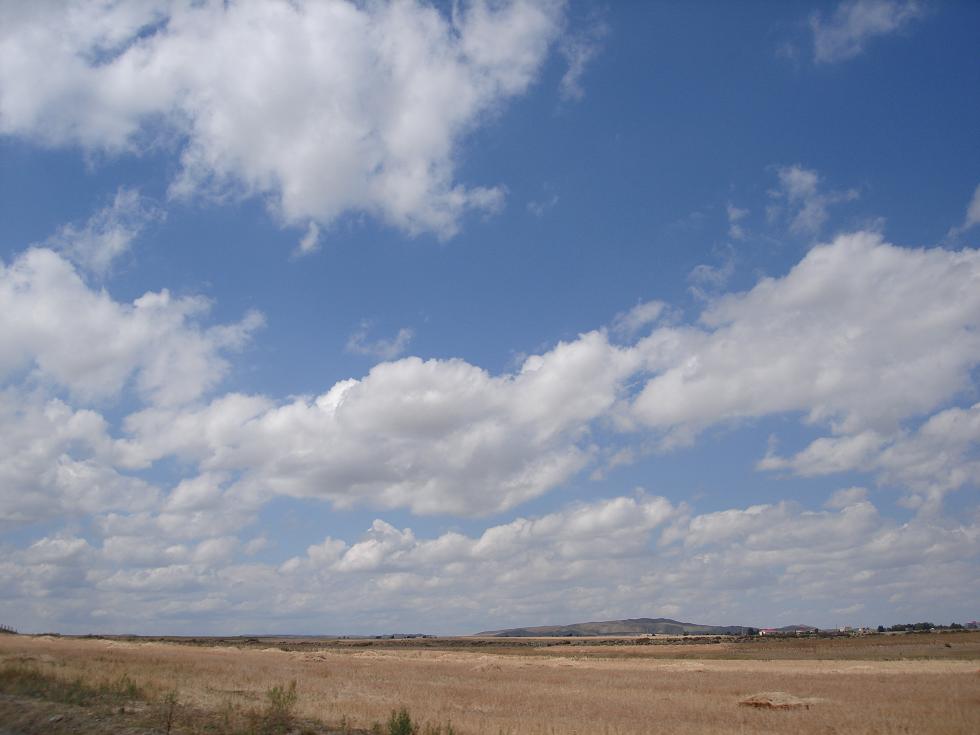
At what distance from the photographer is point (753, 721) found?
2834cm

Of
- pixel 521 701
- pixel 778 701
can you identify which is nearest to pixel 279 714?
pixel 521 701

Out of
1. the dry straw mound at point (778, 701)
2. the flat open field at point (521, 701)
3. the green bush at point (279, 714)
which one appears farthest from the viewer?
the dry straw mound at point (778, 701)

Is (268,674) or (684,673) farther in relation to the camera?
(684,673)

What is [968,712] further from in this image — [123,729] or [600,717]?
[123,729]

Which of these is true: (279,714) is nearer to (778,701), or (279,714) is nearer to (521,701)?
(521,701)

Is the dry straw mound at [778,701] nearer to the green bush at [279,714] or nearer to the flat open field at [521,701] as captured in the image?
the flat open field at [521,701]

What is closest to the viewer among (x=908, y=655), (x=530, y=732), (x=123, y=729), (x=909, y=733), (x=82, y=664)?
(x=123, y=729)

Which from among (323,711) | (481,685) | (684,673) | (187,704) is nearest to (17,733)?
(187,704)

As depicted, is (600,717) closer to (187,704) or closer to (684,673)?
(187,704)

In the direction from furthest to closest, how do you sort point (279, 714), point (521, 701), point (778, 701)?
point (521, 701), point (778, 701), point (279, 714)

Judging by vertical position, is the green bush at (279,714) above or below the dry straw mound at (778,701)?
above

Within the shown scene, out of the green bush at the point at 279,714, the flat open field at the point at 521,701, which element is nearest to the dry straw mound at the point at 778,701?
the flat open field at the point at 521,701

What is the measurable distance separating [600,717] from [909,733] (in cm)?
1063

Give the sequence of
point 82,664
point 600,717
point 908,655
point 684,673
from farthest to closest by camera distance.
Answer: point 908,655 < point 684,673 < point 82,664 < point 600,717
